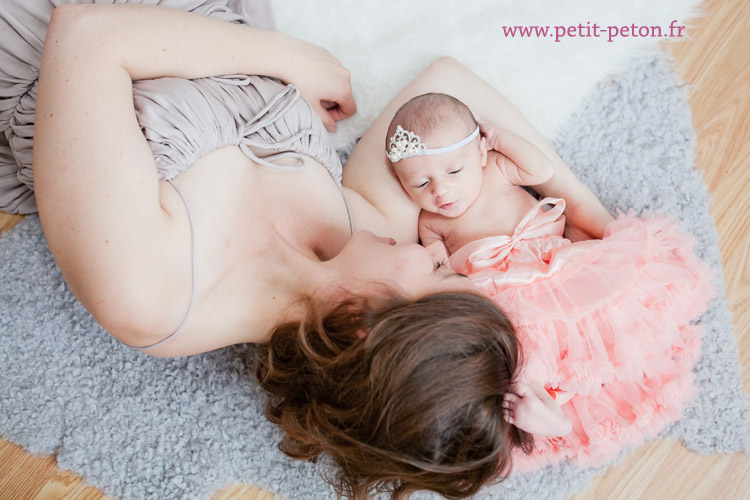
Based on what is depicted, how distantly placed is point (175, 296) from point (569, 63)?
1.19 metres

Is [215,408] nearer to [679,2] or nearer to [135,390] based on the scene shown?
[135,390]

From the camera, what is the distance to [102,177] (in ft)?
3.13

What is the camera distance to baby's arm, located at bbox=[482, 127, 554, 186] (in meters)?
1.44

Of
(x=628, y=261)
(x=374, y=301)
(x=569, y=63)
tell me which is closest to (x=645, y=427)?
(x=628, y=261)

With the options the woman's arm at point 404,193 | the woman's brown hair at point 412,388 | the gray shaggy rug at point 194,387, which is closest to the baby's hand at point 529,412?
the woman's brown hair at point 412,388

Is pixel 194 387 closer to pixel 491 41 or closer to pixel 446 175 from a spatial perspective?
pixel 446 175

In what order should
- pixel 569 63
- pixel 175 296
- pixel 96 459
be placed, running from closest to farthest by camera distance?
pixel 175 296 → pixel 96 459 → pixel 569 63

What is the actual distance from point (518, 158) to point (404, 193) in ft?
0.93

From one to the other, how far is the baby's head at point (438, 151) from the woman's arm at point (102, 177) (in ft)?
1.88

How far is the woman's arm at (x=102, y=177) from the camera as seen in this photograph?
96 cm

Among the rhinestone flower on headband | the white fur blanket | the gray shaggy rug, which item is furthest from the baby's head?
the gray shaggy rug

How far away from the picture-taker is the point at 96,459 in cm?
149

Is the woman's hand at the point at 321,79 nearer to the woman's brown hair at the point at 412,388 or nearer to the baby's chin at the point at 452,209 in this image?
the baby's chin at the point at 452,209

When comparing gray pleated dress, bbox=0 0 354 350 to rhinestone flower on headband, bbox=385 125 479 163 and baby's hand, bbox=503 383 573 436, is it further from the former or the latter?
baby's hand, bbox=503 383 573 436
